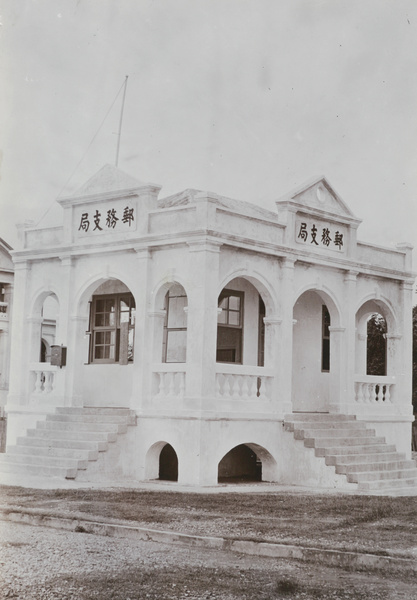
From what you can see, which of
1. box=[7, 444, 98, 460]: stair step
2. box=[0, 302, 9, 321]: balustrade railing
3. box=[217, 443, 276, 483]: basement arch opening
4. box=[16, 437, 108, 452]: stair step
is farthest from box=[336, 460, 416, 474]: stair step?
box=[0, 302, 9, 321]: balustrade railing

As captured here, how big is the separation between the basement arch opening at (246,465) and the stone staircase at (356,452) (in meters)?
0.67

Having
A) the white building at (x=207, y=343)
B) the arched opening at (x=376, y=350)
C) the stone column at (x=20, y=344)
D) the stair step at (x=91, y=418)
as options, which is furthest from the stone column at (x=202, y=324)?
A: the arched opening at (x=376, y=350)

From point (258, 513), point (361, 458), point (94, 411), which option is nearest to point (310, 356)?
point (361, 458)

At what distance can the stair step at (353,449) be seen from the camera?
15.7 meters

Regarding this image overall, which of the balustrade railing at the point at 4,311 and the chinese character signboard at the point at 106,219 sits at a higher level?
the chinese character signboard at the point at 106,219

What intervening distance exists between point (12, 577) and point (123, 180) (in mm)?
10227

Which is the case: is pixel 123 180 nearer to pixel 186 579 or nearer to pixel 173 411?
pixel 173 411

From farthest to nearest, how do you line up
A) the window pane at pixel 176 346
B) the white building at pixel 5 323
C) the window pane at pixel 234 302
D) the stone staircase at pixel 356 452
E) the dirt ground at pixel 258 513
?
1. the white building at pixel 5 323
2. the window pane at pixel 234 302
3. the window pane at pixel 176 346
4. the stone staircase at pixel 356 452
5. the dirt ground at pixel 258 513

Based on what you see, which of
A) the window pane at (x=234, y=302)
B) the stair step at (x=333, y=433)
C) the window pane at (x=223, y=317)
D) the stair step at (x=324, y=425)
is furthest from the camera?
the window pane at (x=234, y=302)

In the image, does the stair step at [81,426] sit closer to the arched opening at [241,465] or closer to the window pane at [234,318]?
the arched opening at [241,465]

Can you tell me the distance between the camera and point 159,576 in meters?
7.65

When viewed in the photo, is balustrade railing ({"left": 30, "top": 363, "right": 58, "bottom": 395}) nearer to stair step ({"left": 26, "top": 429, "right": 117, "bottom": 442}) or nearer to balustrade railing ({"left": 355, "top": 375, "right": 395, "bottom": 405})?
stair step ({"left": 26, "top": 429, "right": 117, "bottom": 442})

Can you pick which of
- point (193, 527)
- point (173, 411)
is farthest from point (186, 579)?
point (173, 411)

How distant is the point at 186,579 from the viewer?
758 cm
